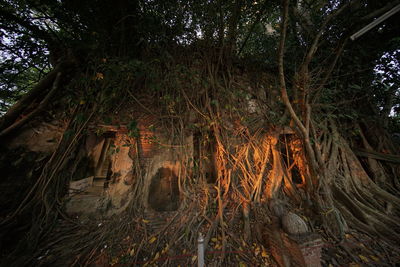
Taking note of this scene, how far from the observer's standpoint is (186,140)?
2.70 metres

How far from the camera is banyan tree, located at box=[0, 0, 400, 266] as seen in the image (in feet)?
6.24

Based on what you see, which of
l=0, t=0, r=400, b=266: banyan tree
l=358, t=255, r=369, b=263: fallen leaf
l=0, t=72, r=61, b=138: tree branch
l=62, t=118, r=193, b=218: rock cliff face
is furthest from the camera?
l=62, t=118, r=193, b=218: rock cliff face

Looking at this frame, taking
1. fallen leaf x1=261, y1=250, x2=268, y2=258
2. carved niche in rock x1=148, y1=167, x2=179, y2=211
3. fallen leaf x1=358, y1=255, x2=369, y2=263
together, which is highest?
carved niche in rock x1=148, y1=167, x2=179, y2=211

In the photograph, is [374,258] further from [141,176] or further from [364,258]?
[141,176]

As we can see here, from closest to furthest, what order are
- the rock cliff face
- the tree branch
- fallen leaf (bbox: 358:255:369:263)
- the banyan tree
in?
fallen leaf (bbox: 358:255:369:263) → the banyan tree → the tree branch → the rock cliff face

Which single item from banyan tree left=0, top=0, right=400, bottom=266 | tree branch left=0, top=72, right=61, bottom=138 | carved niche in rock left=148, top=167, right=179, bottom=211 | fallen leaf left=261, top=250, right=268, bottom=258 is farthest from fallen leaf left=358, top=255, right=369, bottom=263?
tree branch left=0, top=72, right=61, bottom=138

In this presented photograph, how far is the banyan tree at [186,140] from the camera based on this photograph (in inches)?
74.9

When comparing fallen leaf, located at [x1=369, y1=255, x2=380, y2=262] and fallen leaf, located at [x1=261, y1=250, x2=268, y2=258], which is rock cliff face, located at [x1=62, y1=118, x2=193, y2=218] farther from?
fallen leaf, located at [x1=369, y1=255, x2=380, y2=262]

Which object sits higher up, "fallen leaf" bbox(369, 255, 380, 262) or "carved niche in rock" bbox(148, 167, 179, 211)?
"carved niche in rock" bbox(148, 167, 179, 211)

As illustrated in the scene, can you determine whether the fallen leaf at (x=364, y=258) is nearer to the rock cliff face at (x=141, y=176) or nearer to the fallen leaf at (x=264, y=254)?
the fallen leaf at (x=264, y=254)

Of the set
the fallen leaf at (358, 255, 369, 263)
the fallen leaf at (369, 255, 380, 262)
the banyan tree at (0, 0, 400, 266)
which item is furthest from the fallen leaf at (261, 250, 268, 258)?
the fallen leaf at (369, 255, 380, 262)

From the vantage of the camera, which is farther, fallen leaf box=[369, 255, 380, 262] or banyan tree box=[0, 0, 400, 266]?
banyan tree box=[0, 0, 400, 266]

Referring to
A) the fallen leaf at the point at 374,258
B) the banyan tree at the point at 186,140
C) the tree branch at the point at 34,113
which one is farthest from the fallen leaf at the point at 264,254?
the tree branch at the point at 34,113

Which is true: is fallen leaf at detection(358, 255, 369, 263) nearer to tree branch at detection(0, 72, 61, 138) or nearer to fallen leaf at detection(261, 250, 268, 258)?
fallen leaf at detection(261, 250, 268, 258)
